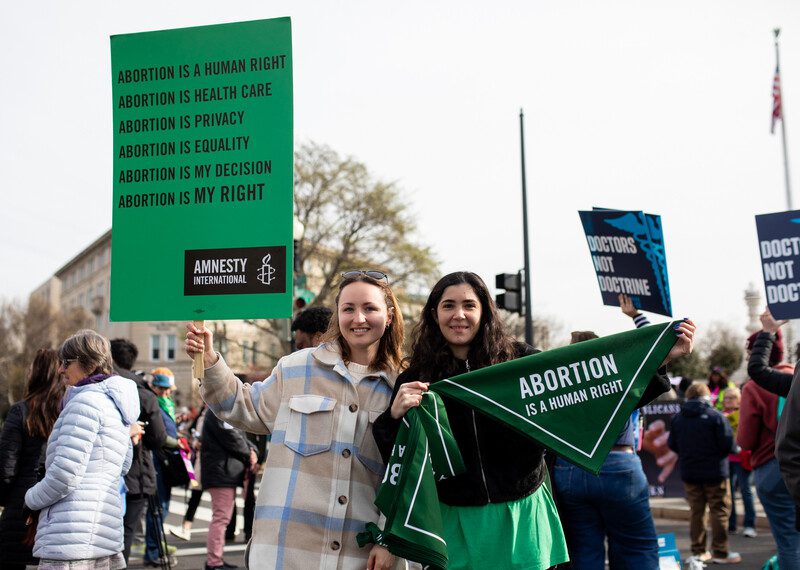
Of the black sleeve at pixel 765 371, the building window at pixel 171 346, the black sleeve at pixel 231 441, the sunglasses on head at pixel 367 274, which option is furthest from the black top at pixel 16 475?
the building window at pixel 171 346

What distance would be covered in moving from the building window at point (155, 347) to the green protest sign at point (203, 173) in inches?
2649

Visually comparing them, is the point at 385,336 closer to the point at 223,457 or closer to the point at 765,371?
the point at 765,371

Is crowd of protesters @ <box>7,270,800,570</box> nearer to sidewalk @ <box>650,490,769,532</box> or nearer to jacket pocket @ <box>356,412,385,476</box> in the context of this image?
jacket pocket @ <box>356,412,385,476</box>

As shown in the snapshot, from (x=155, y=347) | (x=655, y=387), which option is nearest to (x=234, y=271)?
(x=655, y=387)

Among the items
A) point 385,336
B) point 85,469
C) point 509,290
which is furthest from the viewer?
point 509,290

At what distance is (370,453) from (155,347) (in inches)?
2707

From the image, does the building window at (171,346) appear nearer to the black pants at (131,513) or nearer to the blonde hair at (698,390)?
the blonde hair at (698,390)

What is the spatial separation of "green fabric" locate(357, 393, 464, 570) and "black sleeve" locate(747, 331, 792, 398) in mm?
2918

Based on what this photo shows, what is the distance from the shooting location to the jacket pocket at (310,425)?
10.5ft

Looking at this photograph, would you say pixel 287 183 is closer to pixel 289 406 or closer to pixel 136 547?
pixel 289 406

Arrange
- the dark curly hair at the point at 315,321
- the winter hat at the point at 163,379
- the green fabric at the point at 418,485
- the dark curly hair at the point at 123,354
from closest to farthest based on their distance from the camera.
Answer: the green fabric at the point at 418,485
the dark curly hair at the point at 315,321
the dark curly hair at the point at 123,354
the winter hat at the point at 163,379

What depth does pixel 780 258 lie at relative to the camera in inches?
231

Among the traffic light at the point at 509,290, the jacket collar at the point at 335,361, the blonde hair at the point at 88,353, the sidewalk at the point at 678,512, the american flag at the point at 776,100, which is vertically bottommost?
the sidewalk at the point at 678,512

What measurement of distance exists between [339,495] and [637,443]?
3339mm
